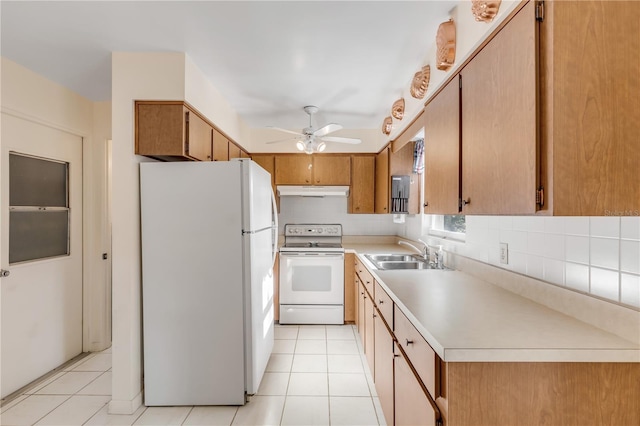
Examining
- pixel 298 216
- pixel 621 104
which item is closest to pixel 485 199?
pixel 621 104

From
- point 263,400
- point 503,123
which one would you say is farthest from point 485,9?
point 263,400

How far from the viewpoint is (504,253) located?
5.63ft

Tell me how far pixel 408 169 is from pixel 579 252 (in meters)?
2.22

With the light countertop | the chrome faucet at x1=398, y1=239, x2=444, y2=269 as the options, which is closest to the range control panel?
the chrome faucet at x1=398, y1=239, x2=444, y2=269

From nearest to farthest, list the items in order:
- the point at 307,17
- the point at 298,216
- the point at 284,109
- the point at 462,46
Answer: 1. the point at 462,46
2. the point at 307,17
3. the point at 284,109
4. the point at 298,216

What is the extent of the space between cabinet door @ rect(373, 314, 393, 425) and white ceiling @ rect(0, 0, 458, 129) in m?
1.78

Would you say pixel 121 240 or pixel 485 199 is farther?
pixel 121 240

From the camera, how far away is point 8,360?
2.22 m

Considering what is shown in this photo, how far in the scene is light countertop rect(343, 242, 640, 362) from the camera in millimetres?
970

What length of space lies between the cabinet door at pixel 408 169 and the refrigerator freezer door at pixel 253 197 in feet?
4.88

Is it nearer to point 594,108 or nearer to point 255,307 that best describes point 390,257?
point 255,307

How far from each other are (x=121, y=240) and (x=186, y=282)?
0.51 metres

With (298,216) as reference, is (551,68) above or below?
above

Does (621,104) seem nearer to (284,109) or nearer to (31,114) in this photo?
(284,109)
